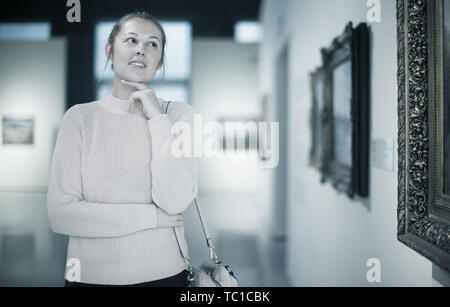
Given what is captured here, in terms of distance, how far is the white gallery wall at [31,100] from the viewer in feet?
4.23

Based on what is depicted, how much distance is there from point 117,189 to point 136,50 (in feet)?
1.36

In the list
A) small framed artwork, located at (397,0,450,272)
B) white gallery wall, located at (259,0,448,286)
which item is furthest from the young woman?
white gallery wall, located at (259,0,448,286)

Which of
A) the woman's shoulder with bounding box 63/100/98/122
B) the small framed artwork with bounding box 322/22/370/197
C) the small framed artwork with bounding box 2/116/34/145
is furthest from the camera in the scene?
the small framed artwork with bounding box 322/22/370/197

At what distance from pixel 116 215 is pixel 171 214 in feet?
0.52

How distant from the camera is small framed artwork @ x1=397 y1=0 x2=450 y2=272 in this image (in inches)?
43.5

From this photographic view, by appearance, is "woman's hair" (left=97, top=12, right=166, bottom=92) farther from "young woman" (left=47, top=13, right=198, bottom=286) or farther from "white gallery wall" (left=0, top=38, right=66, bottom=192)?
"white gallery wall" (left=0, top=38, right=66, bottom=192)

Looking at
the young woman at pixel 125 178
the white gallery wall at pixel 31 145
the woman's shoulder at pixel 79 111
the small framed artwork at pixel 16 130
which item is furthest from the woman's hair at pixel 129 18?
the small framed artwork at pixel 16 130

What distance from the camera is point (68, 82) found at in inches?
51.8

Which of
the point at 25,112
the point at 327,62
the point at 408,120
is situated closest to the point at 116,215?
the point at 25,112

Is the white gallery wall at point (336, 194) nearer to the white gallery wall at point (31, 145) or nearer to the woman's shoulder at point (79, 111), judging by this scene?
the woman's shoulder at point (79, 111)

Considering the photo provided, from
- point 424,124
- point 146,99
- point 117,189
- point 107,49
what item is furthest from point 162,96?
point 424,124

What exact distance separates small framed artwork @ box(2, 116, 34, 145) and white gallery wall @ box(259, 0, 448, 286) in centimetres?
128

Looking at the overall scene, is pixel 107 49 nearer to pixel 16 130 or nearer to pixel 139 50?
pixel 139 50

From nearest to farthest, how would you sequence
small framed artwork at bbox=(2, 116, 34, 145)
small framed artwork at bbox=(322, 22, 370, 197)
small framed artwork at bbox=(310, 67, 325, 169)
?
1. small framed artwork at bbox=(2, 116, 34, 145)
2. small framed artwork at bbox=(322, 22, 370, 197)
3. small framed artwork at bbox=(310, 67, 325, 169)
